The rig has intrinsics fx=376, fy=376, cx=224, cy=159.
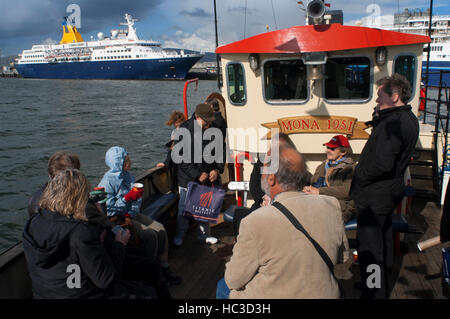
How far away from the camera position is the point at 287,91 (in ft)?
17.5

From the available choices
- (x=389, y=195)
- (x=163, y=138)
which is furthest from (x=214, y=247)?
(x=163, y=138)

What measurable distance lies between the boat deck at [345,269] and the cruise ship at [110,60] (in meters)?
74.3

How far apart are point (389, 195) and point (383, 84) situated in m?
0.93

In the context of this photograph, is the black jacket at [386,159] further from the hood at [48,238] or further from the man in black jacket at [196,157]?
the hood at [48,238]

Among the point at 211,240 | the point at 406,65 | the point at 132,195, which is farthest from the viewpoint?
the point at 406,65

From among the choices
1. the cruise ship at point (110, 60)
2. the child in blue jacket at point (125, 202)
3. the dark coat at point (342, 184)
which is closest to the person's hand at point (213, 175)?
the child in blue jacket at point (125, 202)

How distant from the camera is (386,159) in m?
2.98

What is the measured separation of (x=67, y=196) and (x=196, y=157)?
230 centimetres

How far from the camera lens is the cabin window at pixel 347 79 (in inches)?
201

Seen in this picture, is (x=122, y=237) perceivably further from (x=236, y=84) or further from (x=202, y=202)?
(x=236, y=84)

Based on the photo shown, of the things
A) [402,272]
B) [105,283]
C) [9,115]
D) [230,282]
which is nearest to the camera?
[230,282]

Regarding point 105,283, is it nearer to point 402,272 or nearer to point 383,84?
point 383,84

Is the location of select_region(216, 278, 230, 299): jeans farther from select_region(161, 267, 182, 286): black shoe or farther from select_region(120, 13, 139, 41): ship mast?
select_region(120, 13, 139, 41): ship mast

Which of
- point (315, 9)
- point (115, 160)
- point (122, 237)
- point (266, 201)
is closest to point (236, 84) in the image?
point (315, 9)
